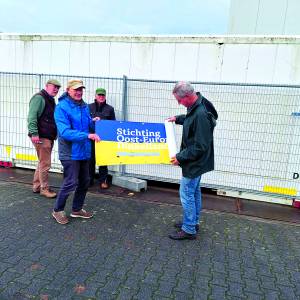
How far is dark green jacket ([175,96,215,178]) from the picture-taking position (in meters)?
3.58

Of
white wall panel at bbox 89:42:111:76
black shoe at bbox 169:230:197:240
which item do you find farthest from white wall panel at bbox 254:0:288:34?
black shoe at bbox 169:230:197:240

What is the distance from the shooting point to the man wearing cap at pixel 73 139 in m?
3.93

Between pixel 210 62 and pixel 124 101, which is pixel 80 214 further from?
pixel 210 62

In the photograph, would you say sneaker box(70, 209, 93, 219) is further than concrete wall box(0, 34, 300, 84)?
No

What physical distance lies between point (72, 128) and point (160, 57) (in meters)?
2.41

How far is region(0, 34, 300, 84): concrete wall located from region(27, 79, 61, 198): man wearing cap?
131cm

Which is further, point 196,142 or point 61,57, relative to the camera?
point 61,57

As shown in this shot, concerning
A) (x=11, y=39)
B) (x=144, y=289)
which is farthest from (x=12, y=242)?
(x=11, y=39)

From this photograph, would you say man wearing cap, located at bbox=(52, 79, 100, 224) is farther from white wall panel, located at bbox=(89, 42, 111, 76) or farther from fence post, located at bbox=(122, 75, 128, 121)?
white wall panel, located at bbox=(89, 42, 111, 76)

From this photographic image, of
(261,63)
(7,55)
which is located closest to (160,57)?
(261,63)

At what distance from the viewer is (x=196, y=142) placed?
11.8 feet

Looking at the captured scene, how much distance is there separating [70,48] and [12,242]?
12.3 feet

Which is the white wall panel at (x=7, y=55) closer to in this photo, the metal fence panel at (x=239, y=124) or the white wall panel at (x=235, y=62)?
the metal fence panel at (x=239, y=124)

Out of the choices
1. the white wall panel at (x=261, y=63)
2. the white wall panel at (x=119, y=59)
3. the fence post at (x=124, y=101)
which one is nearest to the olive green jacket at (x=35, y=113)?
the fence post at (x=124, y=101)
